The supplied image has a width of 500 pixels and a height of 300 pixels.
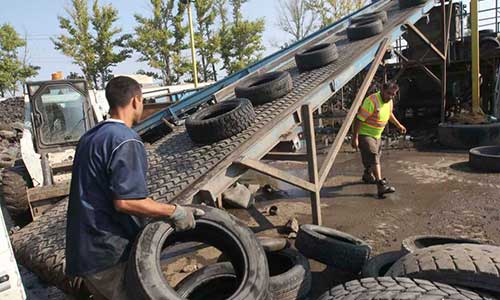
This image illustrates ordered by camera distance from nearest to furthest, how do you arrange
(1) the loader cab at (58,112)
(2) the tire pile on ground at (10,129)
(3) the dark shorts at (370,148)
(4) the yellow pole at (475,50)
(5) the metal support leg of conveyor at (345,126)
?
(5) the metal support leg of conveyor at (345,126) < (3) the dark shorts at (370,148) < (1) the loader cab at (58,112) < (4) the yellow pole at (475,50) < (2) the tire pile on ground at (10,129)

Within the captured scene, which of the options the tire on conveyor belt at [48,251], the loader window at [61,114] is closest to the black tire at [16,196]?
the loader window at [61,114]

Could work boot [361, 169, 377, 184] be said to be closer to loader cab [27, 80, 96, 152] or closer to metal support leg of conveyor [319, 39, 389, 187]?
metal support leg of conveyor [319, 39, 389, 187]

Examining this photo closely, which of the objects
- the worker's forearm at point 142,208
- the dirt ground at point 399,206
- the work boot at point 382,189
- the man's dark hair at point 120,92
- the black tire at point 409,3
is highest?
the black tire at point 409,3

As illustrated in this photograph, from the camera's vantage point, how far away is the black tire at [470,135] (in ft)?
27.7

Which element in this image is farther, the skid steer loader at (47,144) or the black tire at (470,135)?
the black tire at (470,135)

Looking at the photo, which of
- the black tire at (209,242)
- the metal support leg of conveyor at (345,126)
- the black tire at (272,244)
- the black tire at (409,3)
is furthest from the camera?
the black tire at (409,3)

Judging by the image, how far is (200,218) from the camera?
2572 mm

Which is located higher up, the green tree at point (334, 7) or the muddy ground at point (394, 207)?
the green tree at point (334, 7)

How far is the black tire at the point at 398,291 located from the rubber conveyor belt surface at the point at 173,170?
1.76 m

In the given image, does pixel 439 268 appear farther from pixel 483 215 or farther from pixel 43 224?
pixel 43 224

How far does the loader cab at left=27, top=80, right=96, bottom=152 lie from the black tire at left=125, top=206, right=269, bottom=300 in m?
4.99

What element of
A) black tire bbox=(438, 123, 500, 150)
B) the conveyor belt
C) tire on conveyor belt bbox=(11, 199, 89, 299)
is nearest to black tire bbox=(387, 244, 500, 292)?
the conveyor belt

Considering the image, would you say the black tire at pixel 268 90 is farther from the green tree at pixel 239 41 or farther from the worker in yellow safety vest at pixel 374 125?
the green tree at pixel 239 41

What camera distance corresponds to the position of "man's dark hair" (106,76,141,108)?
7.21 ft
